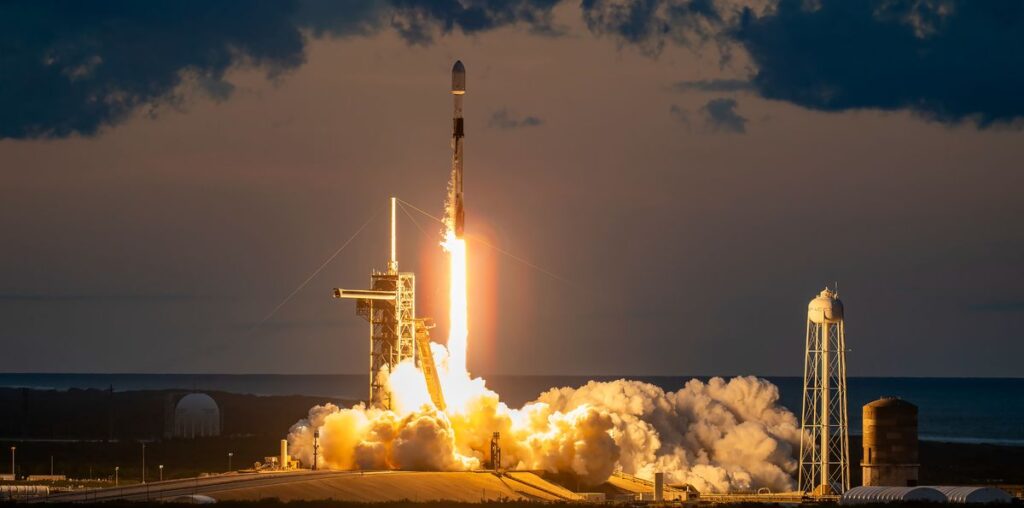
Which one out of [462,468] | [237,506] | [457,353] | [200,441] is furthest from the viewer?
[200,441]

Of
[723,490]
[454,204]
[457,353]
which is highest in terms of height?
[454,204]

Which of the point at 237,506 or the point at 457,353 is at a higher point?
the point at 457,353

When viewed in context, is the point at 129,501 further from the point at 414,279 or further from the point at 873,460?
the point at 873,460

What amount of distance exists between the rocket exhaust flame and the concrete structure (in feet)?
50.8

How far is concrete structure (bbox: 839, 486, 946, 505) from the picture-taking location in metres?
67.2

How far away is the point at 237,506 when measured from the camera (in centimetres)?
6550

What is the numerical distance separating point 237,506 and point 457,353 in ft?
71.3

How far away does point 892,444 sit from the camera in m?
72.8

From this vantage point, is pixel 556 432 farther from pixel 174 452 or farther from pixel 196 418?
pixel 196 418

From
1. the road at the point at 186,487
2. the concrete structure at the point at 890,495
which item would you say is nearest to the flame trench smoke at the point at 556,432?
the road at the point at 186,487

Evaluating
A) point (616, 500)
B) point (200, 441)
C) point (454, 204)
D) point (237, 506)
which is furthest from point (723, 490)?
point (200, 441)

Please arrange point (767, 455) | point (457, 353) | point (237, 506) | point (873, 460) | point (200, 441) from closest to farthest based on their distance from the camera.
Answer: point (237, 506) < point (873, 460) < point (457, 353) < point (767, 455) < point (200, 441)

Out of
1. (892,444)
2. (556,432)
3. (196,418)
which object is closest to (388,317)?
(556,432)

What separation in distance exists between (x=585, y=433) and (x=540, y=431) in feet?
8.97
